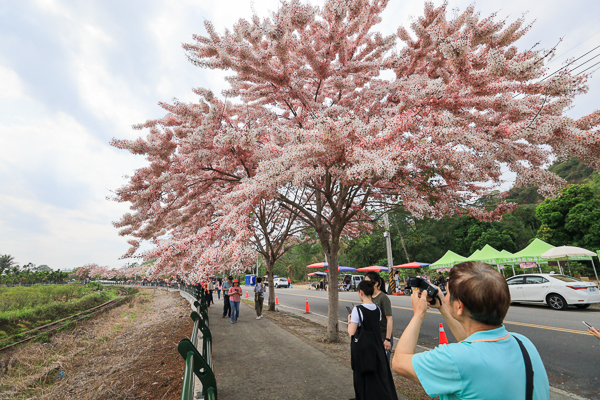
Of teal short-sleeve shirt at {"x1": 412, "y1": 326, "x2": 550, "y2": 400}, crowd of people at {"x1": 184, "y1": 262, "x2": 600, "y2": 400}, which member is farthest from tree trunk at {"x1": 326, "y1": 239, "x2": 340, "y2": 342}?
teal short-sleeve shirt at {"x1": 412, "y1": 326, "x2": 550, "y2": 400}

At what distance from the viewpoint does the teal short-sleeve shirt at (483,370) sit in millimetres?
1319

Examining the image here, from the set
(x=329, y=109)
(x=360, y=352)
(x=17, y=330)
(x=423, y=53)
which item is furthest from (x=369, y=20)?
(x=17, y=330)

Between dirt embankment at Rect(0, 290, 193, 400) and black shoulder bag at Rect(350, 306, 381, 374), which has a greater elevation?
black shoulder bag at Rect(350, 306, 381, 374)

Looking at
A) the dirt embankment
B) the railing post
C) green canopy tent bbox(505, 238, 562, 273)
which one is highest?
green canopy tent bbox(505, 238, 562, 273)

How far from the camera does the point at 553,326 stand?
9539 millimetres

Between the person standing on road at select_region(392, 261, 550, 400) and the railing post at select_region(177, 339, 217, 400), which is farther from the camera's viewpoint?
the railing post at select_region(177, 339, 217, 400)

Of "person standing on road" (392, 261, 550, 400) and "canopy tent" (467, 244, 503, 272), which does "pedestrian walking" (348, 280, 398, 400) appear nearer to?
"person standing on road" (392, 261, 550, 400)

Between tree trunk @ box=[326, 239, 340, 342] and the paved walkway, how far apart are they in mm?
877

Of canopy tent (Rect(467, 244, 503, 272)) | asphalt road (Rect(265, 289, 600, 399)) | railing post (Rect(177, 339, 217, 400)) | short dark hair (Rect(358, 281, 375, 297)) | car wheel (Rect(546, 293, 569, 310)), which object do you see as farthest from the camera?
canopy tent (Rect(467, 244, 503, 272))

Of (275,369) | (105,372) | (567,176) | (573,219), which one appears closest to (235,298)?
(105,372)

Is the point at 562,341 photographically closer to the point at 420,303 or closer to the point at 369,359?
the point at 369,359

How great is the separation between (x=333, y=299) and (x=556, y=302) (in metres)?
11.0

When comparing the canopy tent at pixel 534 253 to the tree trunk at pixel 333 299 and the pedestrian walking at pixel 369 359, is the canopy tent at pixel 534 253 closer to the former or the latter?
the tree trunk at pixel 333 299

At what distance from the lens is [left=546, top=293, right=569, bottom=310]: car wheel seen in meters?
12.6
